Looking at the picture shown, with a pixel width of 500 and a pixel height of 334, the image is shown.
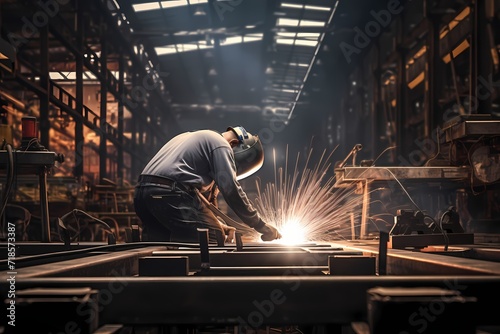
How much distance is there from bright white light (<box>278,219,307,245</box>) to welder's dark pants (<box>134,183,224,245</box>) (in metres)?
0.87

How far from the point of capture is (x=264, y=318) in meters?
1.00

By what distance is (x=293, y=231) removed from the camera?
4027mm

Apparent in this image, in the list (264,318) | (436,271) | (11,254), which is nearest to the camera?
(264,318)

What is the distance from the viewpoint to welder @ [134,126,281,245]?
2.98 m

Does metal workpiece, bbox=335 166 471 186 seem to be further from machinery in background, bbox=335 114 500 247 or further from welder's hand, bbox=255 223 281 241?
welder's hand, bbox=255 223 281 241

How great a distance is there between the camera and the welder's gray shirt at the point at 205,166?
2967mm

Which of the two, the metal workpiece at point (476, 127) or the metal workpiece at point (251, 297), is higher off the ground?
the metal workpiece at point (476, 127)

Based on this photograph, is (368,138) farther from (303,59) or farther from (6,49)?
(6,49)

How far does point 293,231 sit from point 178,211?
4.19ft

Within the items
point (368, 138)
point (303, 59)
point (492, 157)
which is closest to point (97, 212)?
point (492, 157)

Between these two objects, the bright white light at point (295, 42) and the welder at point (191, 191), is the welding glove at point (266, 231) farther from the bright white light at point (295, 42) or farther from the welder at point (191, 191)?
the bright white light at point (295, 42)

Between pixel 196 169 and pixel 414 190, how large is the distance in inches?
102

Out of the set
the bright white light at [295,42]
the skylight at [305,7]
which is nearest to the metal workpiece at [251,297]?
the skylight at [305,7]

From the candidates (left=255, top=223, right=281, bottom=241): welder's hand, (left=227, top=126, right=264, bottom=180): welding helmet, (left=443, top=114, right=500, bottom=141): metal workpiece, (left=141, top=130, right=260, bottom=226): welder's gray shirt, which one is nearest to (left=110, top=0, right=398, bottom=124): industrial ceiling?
(left=443, top=114, right=500, bottom=141): metal workpiece
